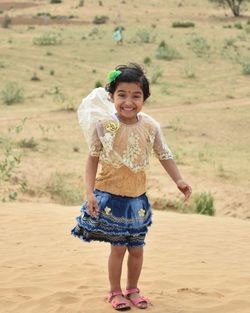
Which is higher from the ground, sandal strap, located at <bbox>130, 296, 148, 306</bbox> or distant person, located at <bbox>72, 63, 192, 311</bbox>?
distant person, located at <bbox>72, 63, 192, 311</bbox>

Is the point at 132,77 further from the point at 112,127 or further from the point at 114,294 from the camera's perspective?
the point at 114,294

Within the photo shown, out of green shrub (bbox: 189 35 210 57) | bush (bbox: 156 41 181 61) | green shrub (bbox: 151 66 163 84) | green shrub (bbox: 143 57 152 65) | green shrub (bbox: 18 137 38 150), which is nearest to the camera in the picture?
green shrub (bbox: 18 137 38 150)

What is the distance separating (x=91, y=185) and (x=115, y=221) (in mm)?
278

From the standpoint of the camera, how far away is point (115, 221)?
4.66 m

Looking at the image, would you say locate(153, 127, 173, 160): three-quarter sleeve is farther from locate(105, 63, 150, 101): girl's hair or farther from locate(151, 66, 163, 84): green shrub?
locate(151, 66, 163, 84): green shrub

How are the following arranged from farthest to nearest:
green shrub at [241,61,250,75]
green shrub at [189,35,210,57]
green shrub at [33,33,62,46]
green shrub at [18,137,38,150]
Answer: green shrub at [33,33,62,46], green shrub at [189,35,210,57], green shrub at [241,61,250,75], green shrub at [18,137,38,150]

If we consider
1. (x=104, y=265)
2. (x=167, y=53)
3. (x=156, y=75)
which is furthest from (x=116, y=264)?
(x=167, y=53)

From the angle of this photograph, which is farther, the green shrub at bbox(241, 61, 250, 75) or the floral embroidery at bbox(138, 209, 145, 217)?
the green shrub at bbox(241, 61, 250, 75)

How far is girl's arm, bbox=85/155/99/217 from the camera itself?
4.62 meters

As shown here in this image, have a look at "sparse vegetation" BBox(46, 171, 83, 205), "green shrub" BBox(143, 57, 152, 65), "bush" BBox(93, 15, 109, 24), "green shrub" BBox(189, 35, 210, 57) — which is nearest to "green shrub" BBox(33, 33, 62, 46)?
"green shrub" BBox(143, 57, 152, 65)

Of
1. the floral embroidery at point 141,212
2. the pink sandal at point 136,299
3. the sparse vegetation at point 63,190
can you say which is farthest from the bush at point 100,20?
the floral embroidery at point 141,212

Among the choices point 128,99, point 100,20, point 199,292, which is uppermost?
point 100,20

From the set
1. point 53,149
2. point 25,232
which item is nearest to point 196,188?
point 53,149

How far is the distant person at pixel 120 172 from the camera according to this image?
184 inches
